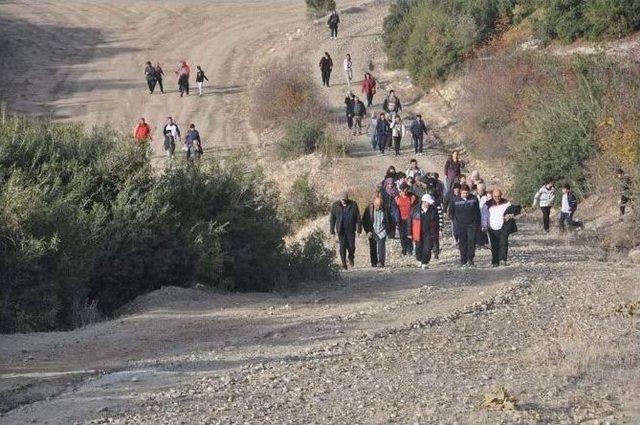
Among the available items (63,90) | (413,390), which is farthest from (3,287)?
(63,90)

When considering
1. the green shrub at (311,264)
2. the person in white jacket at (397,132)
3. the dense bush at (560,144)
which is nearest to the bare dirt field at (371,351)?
the green shrub at (311,264)

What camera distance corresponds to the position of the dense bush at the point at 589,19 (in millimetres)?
41094

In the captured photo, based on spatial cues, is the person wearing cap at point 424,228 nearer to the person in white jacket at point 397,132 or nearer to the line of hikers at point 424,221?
the line of hikers at point 424,221

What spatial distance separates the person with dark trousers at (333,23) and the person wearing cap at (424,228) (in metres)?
36.1

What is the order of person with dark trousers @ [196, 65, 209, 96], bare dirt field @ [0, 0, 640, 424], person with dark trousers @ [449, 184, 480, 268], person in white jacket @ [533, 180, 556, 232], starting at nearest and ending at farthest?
bare dirt field @ [0, 0, 640, 424] < person with dark trousers @ [449, 184, 480, 268] < person in white jacket @ [533, 180, 556, 232] < person with dark trousers @ [196, 65, 209, 96]

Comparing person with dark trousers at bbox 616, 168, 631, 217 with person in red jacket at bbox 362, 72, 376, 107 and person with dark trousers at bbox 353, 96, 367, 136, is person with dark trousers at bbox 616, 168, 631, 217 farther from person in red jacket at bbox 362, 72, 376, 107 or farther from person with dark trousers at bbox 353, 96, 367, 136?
person in red jacket at bbox 362, 72, 376, 107

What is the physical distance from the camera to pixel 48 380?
38.8 feet

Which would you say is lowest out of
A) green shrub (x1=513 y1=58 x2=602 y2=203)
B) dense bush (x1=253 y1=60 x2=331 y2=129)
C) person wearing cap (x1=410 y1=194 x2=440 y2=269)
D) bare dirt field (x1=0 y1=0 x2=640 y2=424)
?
bare dirt field (x1=0 y1=0 x2=640 y2=424)

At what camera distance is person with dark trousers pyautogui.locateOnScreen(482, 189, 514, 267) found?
20031mm

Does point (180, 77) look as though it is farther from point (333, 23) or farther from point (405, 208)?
point (405, 208)

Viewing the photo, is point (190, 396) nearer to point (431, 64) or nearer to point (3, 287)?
point (3, 287)

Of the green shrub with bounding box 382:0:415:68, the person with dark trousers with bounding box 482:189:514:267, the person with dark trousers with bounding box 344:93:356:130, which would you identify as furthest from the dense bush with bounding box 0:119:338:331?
the green shrub with bounding box 382:0:415:68

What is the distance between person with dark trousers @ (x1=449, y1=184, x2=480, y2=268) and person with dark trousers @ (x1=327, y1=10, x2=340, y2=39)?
3632 cm

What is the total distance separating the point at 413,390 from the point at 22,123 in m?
9.98
